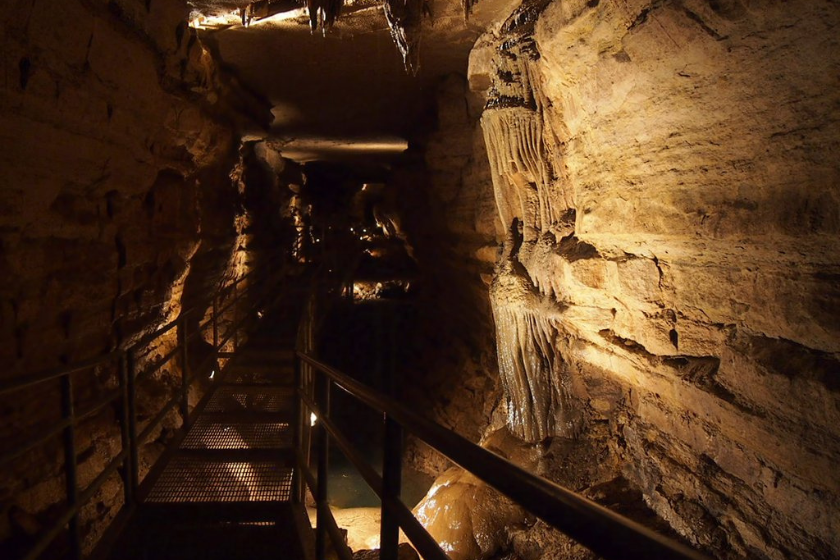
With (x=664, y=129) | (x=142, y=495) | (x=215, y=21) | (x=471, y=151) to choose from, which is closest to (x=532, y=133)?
(x=664, y=129)

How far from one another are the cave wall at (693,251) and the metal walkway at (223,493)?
235 cm

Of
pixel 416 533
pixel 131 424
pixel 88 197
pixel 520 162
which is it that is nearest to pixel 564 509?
pixel 416 533

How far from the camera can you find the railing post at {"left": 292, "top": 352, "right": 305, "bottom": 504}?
347 cm

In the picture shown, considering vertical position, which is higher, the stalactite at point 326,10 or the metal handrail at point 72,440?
the stalactite at point 326,10

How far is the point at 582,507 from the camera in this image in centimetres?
88

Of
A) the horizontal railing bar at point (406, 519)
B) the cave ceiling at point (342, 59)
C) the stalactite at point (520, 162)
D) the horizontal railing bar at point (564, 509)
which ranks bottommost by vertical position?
the horizontal railing bar at point (406, 519)

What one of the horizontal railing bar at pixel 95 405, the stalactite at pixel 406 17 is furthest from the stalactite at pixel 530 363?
the horizontal railing bar at pixel 95 405

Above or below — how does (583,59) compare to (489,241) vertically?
above

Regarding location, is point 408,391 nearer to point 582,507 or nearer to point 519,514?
point 519,514

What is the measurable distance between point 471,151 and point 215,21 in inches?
151

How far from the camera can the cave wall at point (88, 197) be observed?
3643mm

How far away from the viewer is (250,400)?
17.7ft

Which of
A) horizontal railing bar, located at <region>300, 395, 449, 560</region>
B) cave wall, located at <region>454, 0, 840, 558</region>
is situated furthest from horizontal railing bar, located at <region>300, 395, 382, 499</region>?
cave wall, located at <region>454, 0, 840, 558</region>

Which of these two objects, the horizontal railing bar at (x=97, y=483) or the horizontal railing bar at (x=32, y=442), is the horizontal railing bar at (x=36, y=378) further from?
the horizontal railing bar at (x=97, y=483)
